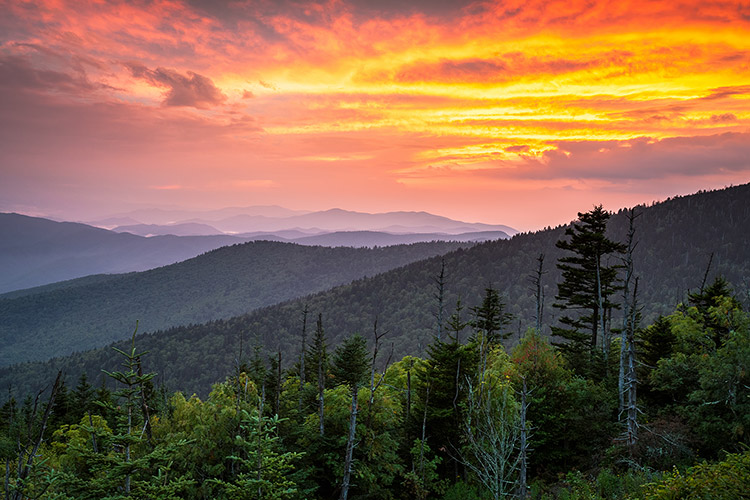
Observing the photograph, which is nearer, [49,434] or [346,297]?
[49,434]

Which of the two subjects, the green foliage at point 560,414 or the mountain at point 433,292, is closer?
the green foliage at point 560,414

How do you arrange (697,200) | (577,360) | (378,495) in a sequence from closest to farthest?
1. (378,495)
2. (577,360)
3. (697,200)

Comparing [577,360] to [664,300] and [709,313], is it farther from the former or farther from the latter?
[664,300]

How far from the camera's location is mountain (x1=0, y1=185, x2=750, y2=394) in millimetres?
134500

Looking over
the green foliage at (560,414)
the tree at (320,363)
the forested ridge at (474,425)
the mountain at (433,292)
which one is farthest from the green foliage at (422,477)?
the mountain at (433,292)

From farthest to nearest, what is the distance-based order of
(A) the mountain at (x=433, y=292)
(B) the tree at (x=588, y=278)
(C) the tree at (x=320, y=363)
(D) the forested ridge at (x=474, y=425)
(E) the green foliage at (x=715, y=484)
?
(A) the mountain at (x=433, y=292) < (B) the tree at (x=588, y=278) < (C) the tree at (x=320, y=363) < (D) the forested ridge at (x=474, y=425) < (E) the green foliage at (x=715, y=484)

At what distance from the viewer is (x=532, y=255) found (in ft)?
562

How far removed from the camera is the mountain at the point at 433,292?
134500 mm

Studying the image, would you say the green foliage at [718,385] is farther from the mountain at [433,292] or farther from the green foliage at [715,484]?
the mountain at [433,292]

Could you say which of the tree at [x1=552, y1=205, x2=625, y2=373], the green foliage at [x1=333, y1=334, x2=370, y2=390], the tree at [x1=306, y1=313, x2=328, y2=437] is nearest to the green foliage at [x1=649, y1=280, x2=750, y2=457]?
the tree at [x1=552, y1=205, x2=625, y2=373]

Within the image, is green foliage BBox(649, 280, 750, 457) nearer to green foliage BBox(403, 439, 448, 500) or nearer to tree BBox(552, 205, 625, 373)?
tree BBox(552, 205, 625, 373)

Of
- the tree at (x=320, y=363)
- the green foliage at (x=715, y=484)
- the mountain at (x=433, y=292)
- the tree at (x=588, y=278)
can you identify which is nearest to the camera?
the green foliage at (x=715, y=484)

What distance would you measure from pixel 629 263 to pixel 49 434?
64.4 m

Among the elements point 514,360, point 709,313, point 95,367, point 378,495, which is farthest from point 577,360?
point 95,367
